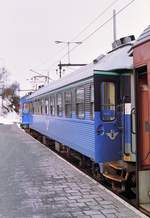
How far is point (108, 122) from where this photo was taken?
970 centimetres

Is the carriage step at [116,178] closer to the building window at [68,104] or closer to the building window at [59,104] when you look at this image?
the building window at [68,104]

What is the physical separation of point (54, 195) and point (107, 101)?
2284 mm

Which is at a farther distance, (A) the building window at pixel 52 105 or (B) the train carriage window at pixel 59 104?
(A) the building window at pixel 52 105

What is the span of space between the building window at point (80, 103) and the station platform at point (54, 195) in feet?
4.82

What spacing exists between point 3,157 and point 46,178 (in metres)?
5.74

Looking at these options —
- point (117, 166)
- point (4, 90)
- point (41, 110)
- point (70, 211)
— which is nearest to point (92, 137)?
point (117, 166)

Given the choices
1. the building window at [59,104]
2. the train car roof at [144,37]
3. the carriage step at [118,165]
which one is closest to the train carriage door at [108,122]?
the carriage step at [118,165]

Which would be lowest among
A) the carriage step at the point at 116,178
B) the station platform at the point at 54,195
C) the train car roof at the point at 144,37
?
the station platform at the point at 54,195

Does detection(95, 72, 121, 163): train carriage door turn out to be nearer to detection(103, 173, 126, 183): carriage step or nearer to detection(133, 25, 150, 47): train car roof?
detection(103, 173, 126, 183): carriage step

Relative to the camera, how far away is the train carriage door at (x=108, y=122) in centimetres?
968

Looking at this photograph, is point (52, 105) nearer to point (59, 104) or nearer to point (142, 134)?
point (59, 104)

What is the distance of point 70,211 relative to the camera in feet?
24.8

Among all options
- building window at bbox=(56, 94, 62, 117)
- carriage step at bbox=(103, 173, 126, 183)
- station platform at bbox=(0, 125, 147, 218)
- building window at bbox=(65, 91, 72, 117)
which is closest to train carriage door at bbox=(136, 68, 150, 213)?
station platform at bbox=(0, 125, 147, 218)

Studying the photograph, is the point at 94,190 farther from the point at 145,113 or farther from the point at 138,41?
the point at 138,41
